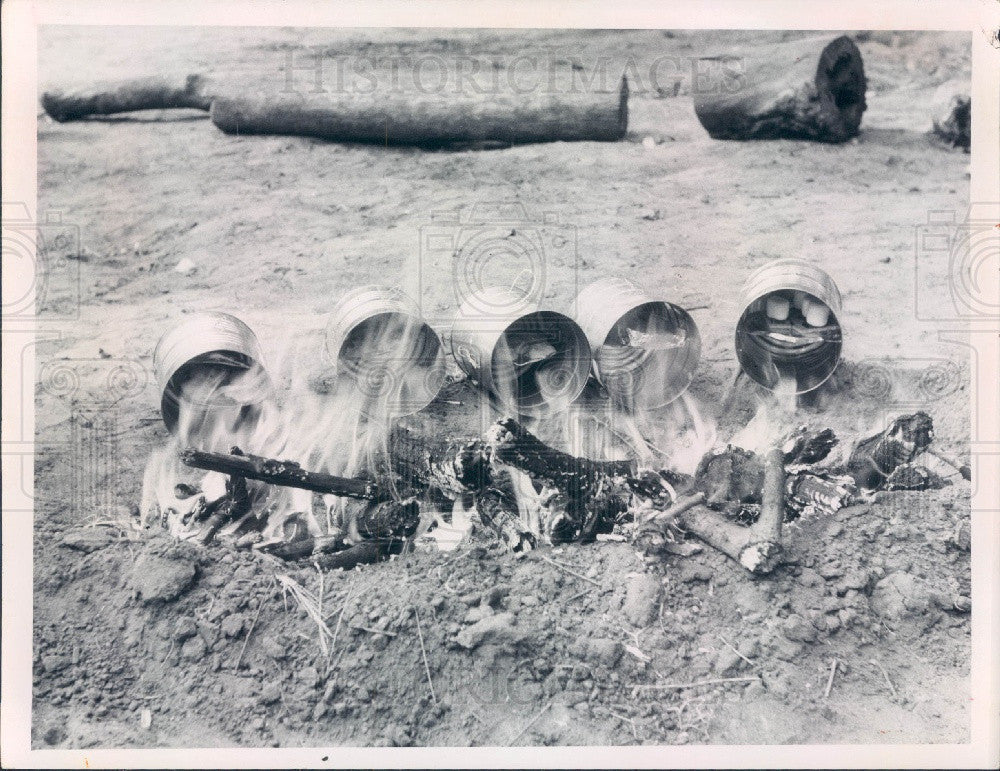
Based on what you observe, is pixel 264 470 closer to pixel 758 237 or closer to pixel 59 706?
pixel 59 706

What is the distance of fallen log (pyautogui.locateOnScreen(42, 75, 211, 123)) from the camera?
14.6ft

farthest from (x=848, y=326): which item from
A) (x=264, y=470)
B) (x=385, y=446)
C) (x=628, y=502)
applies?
(x=264, y=470)

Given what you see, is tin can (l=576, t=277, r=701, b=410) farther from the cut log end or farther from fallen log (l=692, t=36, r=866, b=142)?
the cut log end

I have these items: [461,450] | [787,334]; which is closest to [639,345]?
[787,334]

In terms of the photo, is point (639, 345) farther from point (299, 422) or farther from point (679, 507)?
point (299, 422)

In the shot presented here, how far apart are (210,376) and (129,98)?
1704mm

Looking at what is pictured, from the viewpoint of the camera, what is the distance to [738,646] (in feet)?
13.7

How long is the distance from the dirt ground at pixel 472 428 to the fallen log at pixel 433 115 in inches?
4.1

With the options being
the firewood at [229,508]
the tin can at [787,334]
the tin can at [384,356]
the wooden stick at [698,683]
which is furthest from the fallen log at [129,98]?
the wooden stick at [698,683]

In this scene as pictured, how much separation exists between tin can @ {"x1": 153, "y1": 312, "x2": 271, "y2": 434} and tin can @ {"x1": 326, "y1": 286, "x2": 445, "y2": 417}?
17.4 inches

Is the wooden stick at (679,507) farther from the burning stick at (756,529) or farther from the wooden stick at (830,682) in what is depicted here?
the wooden stick at (830,682)

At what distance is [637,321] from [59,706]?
364cm

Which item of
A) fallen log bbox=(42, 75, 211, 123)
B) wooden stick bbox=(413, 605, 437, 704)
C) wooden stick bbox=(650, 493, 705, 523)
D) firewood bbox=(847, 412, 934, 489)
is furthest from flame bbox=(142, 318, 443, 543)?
firewood bbox=(847, 412, 934, 489)

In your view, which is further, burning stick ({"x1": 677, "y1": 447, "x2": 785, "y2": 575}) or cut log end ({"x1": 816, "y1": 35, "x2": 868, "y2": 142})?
cut log end ({"x1": 816, "y1": 35, "x2": 868, "y2": 142})
